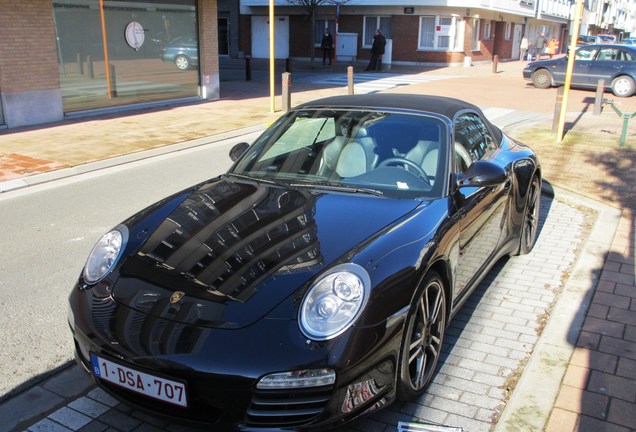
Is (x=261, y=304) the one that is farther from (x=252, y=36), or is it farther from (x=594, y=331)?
(x=252, y=36)

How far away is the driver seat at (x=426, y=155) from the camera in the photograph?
3.80m

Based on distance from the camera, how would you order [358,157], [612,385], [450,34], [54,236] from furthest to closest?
[450,34] < [54,236] < [358,157] < [612,385]

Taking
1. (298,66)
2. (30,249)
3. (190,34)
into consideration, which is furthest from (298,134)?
(298,66)

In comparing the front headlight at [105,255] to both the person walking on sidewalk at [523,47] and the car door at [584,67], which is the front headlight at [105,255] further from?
the person walking on sidewalk at [523,47]

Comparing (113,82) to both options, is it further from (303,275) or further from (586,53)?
(586,53)

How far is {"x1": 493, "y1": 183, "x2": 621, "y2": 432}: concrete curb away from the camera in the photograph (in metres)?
3.08

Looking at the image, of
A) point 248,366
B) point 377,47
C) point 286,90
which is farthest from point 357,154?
point 377,47

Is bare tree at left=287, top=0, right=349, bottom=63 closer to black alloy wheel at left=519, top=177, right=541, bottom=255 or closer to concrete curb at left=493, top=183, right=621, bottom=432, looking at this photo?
black alloy wheel at left=519, top=177, right=541, bottom=255

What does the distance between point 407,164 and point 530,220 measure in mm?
2309

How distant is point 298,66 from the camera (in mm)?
33875

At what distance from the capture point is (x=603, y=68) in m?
20.5

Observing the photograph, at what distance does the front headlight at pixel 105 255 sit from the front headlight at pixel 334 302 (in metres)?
1.16

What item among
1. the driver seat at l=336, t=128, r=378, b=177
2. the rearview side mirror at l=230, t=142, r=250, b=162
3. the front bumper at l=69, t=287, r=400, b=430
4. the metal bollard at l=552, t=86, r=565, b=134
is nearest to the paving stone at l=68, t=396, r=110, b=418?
the front bumper at l=69, t=287, r=400, b=430

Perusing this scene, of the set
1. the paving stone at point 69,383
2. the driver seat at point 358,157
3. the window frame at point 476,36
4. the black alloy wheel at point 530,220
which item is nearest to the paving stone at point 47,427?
the paving stone at point 69,383
